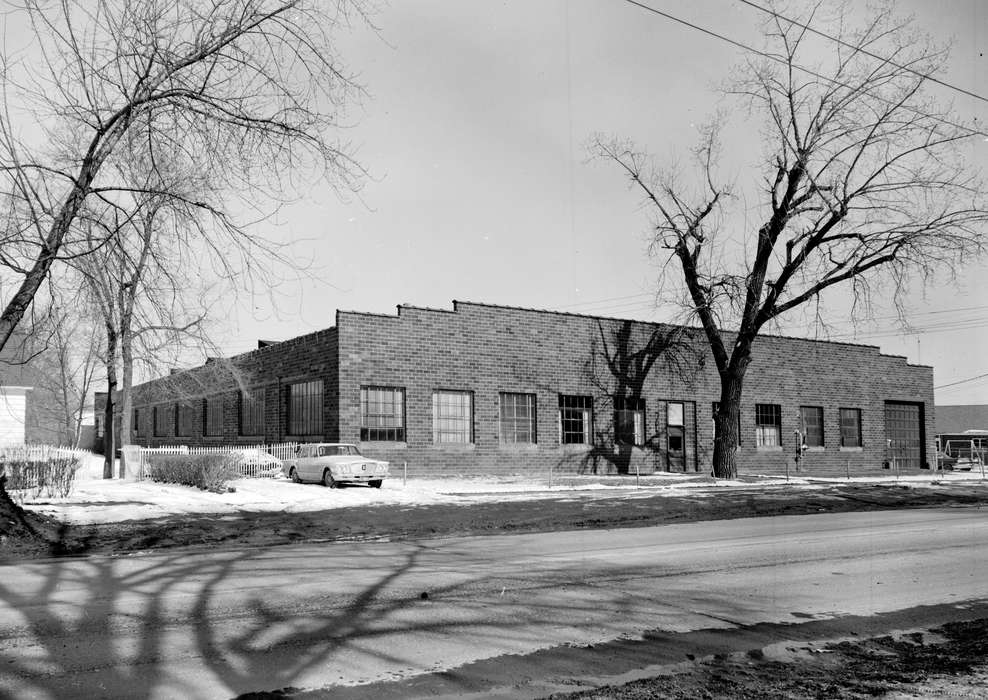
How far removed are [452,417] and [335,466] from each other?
6428mm

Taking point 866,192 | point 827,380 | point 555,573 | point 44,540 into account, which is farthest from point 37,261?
point 827,380

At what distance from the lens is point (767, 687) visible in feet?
17.9

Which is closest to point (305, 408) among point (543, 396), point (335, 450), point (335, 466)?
point (335, 450)

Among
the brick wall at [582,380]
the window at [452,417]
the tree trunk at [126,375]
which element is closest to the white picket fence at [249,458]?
the tree trunk at [126,375]

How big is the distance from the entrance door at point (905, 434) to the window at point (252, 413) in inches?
1171

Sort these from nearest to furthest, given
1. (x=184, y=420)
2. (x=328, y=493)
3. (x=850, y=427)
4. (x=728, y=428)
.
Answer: (x=328, y=493)
(x=728, y=428)
(x=850, y=427)
(x=184, y=420)

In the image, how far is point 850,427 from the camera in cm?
4166

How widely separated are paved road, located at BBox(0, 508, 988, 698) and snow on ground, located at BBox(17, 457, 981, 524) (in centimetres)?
507

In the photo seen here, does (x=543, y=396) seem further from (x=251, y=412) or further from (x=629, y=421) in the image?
(x=251, y=412)

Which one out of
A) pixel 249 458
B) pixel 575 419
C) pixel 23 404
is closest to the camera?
pixel 249 458

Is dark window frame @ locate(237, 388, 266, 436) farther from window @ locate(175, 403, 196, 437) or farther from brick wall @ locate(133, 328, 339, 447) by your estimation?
window @ locate(175, 403, 196, 437)

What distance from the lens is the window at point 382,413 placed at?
2850cm

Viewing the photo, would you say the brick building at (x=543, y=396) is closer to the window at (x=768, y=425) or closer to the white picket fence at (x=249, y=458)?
the window at (x=768, y=425)

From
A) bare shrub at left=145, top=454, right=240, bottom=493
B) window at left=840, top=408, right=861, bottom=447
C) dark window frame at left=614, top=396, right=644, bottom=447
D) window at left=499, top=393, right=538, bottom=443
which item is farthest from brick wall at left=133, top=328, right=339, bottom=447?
window at left=840, top=408, right=861, bottom=447
